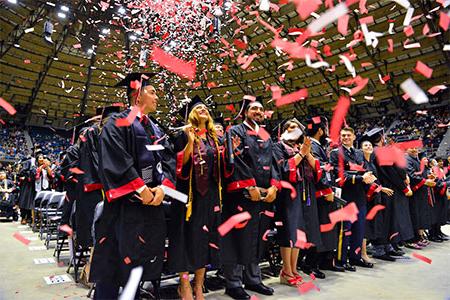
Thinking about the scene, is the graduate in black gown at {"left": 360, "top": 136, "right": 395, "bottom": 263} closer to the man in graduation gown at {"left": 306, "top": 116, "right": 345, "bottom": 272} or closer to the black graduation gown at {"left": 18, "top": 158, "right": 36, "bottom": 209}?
the man in graduation gown at {"left": 306, "top": 116, "right": 345, "bottom": 272}

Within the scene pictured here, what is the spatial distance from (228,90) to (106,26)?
27.8ft

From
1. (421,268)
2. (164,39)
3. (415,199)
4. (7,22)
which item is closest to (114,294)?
(421,268)

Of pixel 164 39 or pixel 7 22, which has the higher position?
pixel 7 22

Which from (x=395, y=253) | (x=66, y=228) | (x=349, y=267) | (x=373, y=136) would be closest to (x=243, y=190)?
(x=349, y=267)

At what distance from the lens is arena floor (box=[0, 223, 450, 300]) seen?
2898 mm

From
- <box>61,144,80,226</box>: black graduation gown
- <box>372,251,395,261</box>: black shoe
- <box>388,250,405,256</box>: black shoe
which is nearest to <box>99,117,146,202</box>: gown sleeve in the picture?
<box>61,144,80,226</box>: black graduation gown

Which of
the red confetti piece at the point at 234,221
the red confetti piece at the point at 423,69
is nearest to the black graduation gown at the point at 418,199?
the red confetti piece at the point at 423,69

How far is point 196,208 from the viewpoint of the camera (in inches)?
103

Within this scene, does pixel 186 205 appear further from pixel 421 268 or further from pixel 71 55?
pixel 71 55

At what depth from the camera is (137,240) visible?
2.05 metres

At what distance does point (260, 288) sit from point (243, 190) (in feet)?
2.77

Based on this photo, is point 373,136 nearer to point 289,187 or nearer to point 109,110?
point 289,187

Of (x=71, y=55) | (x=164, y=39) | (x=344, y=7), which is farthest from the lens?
(x=71, y=55)

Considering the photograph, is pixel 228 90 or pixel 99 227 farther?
pixel 228 90
